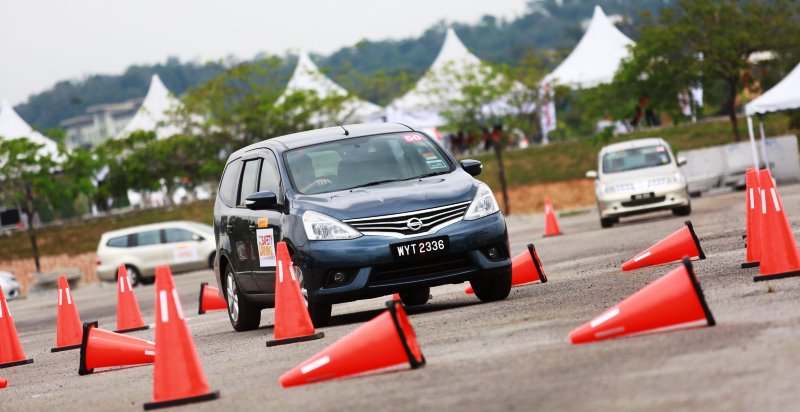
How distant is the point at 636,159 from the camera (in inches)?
1161

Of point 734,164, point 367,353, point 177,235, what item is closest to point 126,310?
point 367,353

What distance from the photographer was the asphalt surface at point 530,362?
7.00 metres

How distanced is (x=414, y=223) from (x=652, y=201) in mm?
16728

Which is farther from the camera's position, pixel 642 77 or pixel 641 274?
pixel 642 77

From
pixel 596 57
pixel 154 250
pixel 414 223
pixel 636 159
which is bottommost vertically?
pixel 154 250

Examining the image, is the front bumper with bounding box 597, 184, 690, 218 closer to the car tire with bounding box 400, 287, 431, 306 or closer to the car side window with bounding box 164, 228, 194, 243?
the car tire with bounding box 400, 287, 431, 306

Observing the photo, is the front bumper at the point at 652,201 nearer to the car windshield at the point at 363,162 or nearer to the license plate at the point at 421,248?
the car windshield at the point at 363,162

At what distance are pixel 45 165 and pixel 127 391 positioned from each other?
49.4 m

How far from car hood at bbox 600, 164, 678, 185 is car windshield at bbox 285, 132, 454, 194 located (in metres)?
15.3

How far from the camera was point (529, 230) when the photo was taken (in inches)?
1403

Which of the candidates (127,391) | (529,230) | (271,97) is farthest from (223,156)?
(127,391)

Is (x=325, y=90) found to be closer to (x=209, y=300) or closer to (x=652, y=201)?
(x=652, y=201)

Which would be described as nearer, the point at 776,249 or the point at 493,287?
the point at 776,249

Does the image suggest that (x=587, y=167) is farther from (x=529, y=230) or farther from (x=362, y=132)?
(x=362, y=132)
